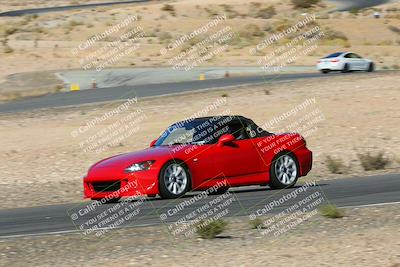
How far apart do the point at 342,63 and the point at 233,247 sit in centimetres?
3533

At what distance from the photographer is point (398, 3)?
314 ft

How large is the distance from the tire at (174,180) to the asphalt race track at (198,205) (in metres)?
0.16

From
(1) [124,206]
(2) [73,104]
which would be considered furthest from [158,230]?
(2) [73,104]

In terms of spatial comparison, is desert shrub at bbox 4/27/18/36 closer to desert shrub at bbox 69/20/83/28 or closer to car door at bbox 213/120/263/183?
desert shrub at bbox 69/20/83/28

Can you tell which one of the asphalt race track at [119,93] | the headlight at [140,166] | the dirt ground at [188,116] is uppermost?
the headlight at [140,166]

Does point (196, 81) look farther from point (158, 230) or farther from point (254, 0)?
point (254, 0)

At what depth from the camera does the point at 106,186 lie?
51.6 ft

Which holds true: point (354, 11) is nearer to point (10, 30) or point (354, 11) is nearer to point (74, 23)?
point (74, 23)

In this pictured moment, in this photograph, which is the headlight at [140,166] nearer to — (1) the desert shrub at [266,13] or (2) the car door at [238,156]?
(2) the car door at [238,156]

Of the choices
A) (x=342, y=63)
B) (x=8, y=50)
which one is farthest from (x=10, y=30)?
(x=342, y=63)

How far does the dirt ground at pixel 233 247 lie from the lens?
10047 millimetres

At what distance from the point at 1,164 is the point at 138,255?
1410 cm

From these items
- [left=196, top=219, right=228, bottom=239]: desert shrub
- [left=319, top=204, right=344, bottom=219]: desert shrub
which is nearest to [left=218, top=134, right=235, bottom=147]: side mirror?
[left=319, top=204, right=344, bottom=219]: desert shrub

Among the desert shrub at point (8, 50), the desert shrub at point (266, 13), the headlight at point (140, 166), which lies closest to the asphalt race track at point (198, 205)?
the headlight at point (140, 166)
